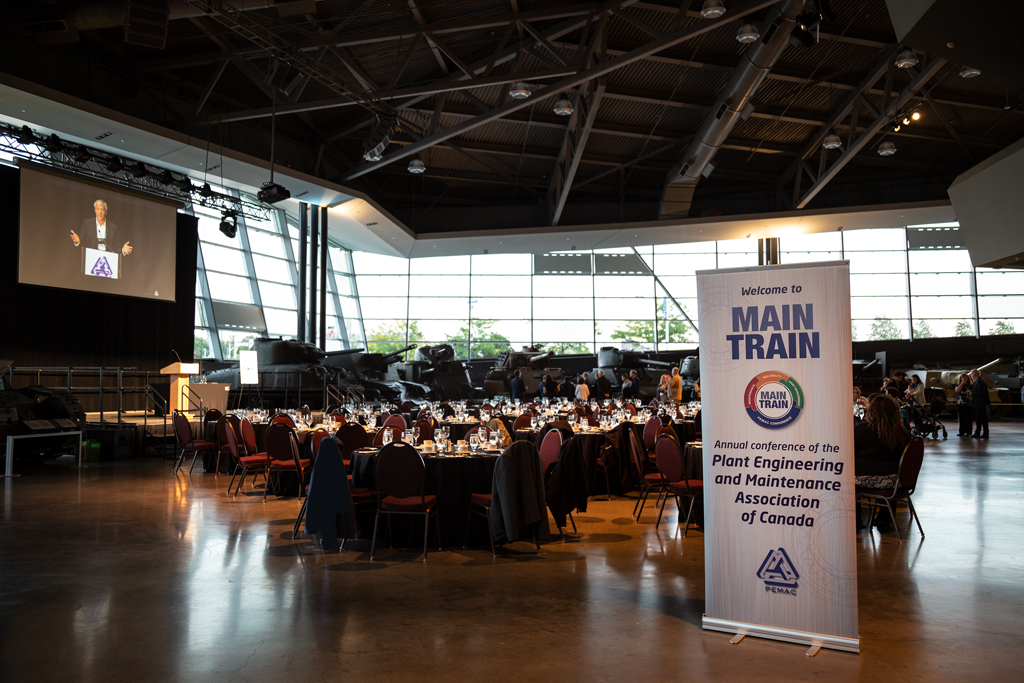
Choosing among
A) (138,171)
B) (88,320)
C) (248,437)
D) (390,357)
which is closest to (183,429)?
(248,437)

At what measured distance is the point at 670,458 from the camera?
17.9 feet

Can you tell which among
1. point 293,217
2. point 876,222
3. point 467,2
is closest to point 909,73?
point 876,222

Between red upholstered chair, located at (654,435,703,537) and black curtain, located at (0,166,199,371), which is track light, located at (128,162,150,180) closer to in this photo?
black curtain, located at (0,166,199,371)

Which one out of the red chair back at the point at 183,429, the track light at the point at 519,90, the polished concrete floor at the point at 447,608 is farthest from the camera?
the track light at the point at 519,90

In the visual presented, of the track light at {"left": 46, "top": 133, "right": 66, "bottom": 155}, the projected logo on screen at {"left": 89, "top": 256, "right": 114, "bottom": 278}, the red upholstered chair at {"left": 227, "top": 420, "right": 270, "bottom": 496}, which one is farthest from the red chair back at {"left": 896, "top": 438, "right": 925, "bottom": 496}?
the projected logo on screen at {"left": 89, "top": 256, "right": 114, "bottom": 278}

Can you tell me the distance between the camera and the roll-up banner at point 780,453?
10.2ft

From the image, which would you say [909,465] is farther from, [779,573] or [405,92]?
[405,92]

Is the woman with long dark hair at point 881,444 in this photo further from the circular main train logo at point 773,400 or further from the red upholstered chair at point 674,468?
the circular main train logo at point 773,400

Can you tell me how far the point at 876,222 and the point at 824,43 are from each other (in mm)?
8629

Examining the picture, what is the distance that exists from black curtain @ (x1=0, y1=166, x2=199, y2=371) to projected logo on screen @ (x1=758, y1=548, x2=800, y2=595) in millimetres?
14877

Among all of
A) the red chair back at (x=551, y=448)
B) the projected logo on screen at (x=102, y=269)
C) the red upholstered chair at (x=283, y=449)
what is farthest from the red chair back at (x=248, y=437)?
the projected logo on screen at (x=102, y=269)

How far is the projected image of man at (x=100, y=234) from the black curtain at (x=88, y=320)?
1.32 m

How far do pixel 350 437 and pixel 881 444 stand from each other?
4991 millimetres

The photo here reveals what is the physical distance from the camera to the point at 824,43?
1335 centimetres
